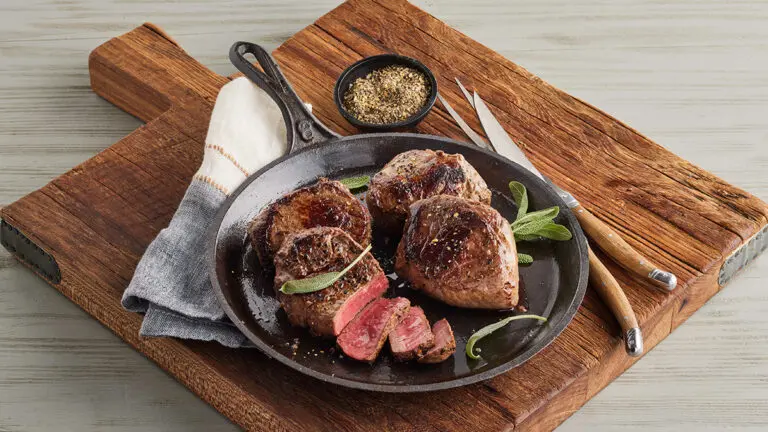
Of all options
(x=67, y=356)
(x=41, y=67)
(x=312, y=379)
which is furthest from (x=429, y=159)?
(x=41, y=67)

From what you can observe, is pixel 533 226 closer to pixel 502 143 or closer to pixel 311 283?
pixel 502 143

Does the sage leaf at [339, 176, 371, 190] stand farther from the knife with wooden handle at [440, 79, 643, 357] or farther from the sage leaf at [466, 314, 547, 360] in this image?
the sage leaf at [466, 314, 547, 360]

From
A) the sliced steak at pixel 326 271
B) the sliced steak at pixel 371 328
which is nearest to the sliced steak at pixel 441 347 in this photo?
the sliced steak at pixel 371 328

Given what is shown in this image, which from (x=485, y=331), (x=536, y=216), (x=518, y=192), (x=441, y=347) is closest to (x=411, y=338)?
(x=441, y=347)

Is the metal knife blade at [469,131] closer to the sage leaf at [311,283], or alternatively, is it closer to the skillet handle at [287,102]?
the skillet handle at [287,102]

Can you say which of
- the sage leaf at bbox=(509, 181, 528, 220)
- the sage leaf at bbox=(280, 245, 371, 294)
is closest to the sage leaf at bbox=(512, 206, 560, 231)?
the sage leaf at bbox=(509, 181, 528, 220)
